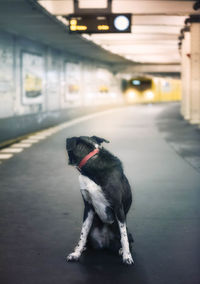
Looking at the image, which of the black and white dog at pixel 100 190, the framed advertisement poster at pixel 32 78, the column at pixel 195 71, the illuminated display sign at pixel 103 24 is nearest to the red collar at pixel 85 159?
the black and white dog at pixel 100 190

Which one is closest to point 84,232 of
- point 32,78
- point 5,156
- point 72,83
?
point 5,156

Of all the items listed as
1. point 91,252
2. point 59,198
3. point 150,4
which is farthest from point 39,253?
point 150,4

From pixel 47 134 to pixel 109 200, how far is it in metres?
16.4

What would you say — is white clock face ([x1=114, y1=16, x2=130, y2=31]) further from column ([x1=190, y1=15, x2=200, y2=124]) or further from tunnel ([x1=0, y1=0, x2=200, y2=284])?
column ([x1=190, y1=15, x2=200, y2=124])


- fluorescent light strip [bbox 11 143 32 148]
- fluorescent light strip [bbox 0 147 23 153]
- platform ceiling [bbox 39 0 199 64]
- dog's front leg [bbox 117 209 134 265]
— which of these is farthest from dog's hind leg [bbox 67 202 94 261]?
fluorescent light strip [bbox 11 143 32 148]

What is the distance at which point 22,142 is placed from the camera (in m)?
17.9

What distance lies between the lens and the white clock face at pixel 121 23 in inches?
591

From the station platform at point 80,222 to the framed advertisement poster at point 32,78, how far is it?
9.44 metres

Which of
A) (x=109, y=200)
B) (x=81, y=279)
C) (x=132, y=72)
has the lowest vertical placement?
(x=81, y=279)

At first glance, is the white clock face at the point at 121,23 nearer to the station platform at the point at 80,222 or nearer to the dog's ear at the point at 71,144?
the station platform at the point at 80,222

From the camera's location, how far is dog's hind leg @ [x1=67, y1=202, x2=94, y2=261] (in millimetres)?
4902

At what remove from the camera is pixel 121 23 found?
1505 cm

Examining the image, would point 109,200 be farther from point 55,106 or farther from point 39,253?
point 55,106

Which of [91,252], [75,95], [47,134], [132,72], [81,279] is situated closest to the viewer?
[81,279]
